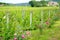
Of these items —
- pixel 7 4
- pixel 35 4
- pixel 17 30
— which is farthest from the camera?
pixel 35 4

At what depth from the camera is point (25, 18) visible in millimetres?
11859

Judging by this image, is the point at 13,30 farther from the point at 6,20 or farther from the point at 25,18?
the point at 25,18

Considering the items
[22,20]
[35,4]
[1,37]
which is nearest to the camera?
[1,37]

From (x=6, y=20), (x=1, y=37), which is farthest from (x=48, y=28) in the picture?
(x=1, y=37)

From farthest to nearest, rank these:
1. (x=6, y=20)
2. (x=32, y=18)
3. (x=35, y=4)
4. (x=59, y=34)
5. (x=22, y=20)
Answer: (x=35, y=4), (x=32, y=18), (x=22, y=20), (x=59, y=34), (x=6, y=20)

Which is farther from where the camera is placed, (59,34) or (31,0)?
(31,0)

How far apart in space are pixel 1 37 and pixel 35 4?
59.6 feet

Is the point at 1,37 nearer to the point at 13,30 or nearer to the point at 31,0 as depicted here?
the point at 13,30

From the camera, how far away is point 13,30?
25.0 ft

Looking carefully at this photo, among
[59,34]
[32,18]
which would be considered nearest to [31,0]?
[32,18]

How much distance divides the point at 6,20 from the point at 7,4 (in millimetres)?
10366

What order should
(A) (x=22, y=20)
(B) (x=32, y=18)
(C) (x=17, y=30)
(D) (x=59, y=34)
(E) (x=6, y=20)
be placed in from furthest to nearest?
(B) (x=32, y=18), (A) (x=22, y=20), (D) (x=59, y=34), (E) (x=6, y=20), (C) (x=17, y=30)

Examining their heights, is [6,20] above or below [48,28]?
above

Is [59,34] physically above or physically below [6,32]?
below
